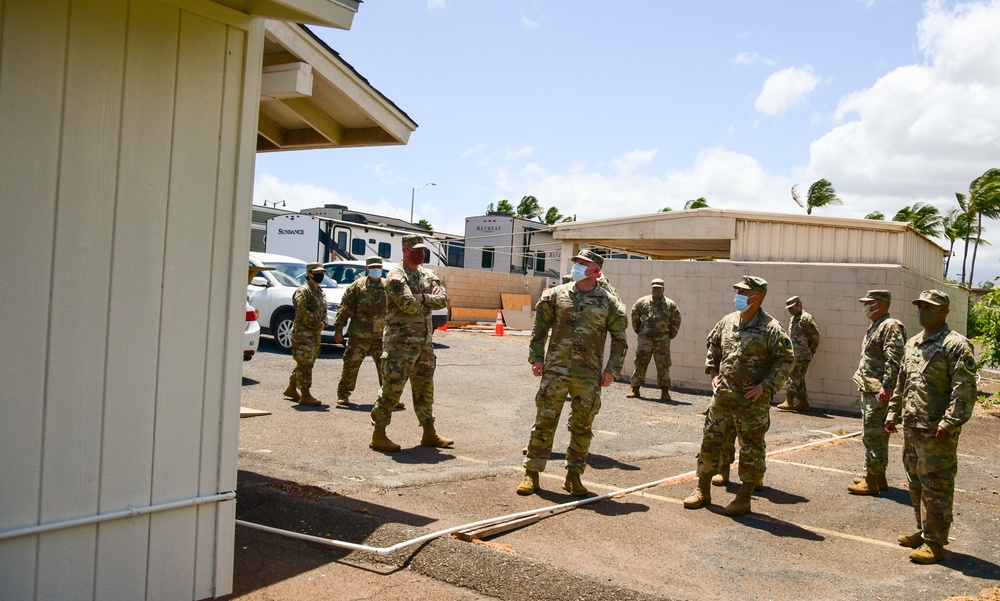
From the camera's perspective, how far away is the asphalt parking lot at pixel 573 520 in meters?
4.42

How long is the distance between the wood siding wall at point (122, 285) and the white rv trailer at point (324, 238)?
1900 cm

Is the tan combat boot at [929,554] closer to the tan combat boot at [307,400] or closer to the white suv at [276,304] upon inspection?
the tan combat boot at [307,400]

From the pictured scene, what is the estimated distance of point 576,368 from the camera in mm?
6578

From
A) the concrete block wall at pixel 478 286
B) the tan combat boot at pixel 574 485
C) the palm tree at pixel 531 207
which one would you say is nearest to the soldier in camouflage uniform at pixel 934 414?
the tan combat boot at pixel 574 485

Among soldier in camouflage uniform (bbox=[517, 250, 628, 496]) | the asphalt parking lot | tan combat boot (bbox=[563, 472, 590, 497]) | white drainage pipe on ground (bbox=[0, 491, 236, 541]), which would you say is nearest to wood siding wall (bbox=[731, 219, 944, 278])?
the asphalt parking lot

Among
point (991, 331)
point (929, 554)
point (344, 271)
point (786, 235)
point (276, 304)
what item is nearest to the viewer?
point (929, 554)

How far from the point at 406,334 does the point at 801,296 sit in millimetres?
8422

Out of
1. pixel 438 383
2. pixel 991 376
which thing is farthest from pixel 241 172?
pixel 991 376

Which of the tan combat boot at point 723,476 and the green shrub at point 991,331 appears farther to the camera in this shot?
the green shrub at point 991,331

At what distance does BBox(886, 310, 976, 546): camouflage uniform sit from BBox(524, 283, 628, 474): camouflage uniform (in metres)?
2.18

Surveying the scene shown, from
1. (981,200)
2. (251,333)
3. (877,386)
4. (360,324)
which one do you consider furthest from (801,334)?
(981,200)

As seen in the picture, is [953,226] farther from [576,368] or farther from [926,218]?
[576,368]

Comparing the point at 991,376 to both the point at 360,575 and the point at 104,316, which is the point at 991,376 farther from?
the point at 104,316

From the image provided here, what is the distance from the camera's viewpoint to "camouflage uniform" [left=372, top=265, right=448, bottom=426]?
7629mm
